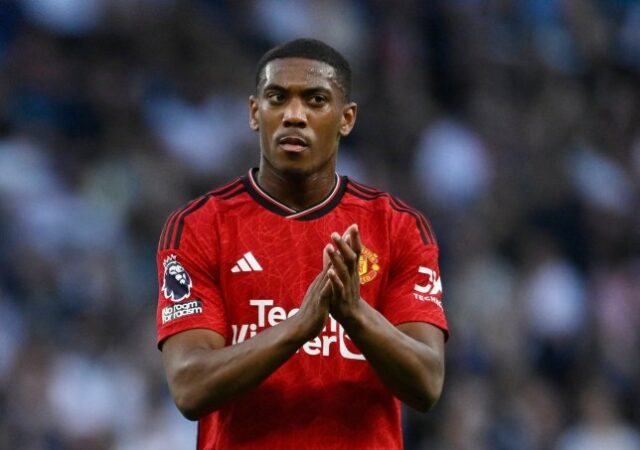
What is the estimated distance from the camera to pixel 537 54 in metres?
12.8

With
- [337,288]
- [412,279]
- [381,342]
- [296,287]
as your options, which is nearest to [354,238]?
[337,288]

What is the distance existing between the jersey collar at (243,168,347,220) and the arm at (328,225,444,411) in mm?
561

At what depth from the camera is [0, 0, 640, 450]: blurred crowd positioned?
9.71 m

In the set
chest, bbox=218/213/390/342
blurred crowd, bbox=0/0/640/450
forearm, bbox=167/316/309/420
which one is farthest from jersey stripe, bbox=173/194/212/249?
blurred crowd, bbox=0/0/640/450

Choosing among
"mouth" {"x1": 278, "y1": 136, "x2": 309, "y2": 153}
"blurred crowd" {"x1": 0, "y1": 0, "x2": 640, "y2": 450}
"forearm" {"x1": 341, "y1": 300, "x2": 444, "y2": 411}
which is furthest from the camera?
"blurred crowd" {"x1": 0, "y1": 0, "x2": 640, "y2": 450}

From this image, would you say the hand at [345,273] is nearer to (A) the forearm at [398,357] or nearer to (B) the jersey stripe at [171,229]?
(A) the forearm at [398,357]

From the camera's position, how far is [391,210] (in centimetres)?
496

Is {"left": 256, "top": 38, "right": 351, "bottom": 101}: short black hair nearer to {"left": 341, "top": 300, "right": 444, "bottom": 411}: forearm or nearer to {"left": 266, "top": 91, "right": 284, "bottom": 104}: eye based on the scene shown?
{"left": 266, "top": 91, "right": 284, "bottom": 104}: eye

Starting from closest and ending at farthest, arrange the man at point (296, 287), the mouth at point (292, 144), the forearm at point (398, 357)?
the forearm at point (398, 357) < the man at point (296, 287) < the mouth at point (292, 144)

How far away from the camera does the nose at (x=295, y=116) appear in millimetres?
4754

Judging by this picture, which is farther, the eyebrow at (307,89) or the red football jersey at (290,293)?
the eyebrow at (307,89)

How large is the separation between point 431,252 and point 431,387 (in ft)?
1.95

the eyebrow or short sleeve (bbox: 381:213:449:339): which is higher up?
the eyebrow

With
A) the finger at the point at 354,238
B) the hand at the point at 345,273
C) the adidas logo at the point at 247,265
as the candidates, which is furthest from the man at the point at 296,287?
the finger at the point at 354,238
